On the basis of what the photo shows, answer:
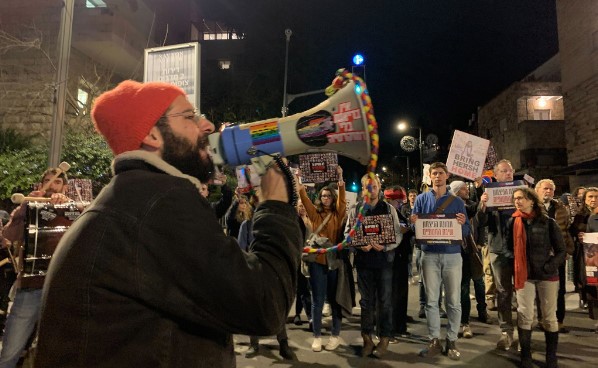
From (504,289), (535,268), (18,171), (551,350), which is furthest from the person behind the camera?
(18,171)

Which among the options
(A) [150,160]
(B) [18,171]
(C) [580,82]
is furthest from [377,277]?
(C) [580,82]

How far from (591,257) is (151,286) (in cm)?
674

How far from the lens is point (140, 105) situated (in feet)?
4.85

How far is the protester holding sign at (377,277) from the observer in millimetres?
5668

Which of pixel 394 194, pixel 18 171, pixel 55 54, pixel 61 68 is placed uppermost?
pixel 55 54

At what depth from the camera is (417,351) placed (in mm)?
5734

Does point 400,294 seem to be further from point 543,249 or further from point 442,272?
point 543,249

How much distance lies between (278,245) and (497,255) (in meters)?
5.23

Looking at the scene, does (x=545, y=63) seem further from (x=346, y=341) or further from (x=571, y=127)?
(x=346, y=341)

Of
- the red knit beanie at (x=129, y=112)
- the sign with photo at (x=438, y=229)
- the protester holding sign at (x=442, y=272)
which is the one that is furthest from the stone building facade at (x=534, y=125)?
the red knit beanie at (x=129, y=112)

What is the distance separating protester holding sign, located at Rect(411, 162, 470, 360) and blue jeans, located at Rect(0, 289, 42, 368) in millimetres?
4463

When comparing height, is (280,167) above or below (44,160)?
below

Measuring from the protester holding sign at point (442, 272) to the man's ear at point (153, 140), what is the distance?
4.77m

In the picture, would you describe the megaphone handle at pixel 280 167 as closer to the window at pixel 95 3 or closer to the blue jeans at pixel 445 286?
the blue jeans at pixel 445 286
